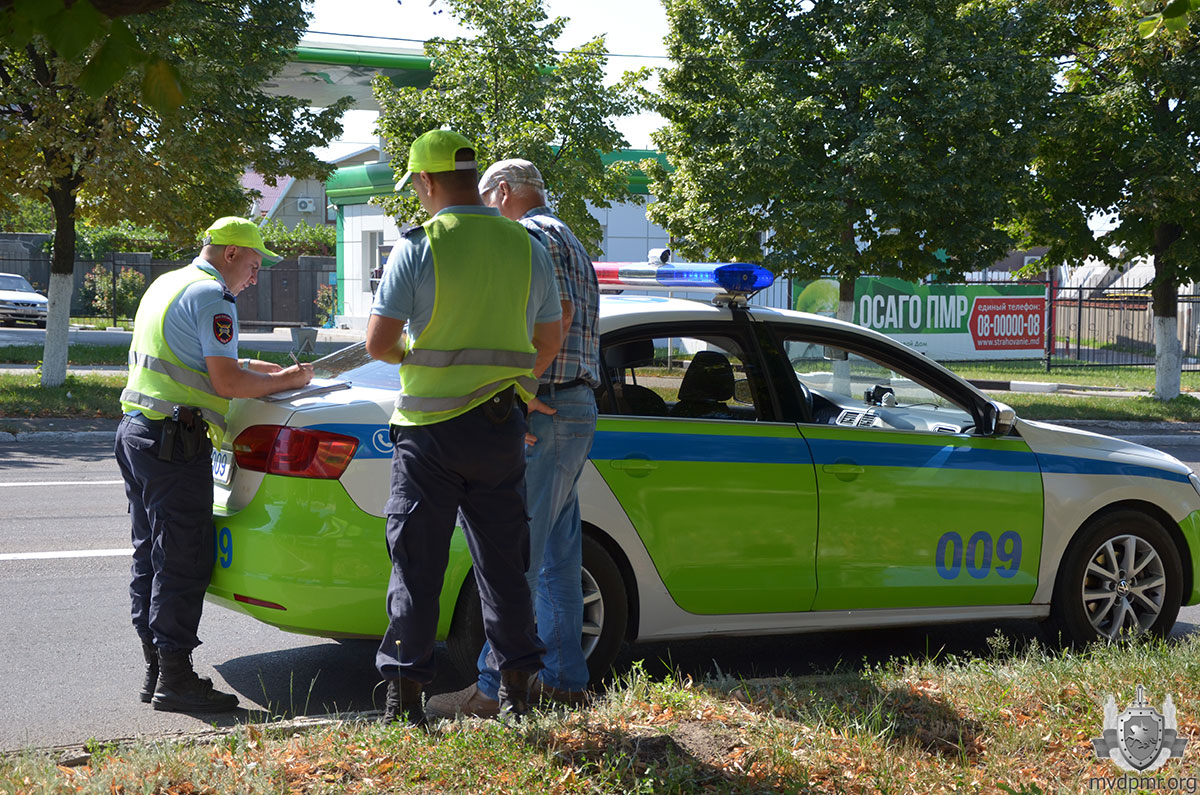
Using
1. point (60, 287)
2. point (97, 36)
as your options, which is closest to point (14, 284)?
point (60, 287)

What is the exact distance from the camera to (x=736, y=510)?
190 inches

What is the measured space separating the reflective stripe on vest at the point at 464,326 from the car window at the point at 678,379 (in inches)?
42.2

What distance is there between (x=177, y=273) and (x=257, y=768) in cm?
205

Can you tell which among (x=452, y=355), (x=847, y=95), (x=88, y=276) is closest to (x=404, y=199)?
(x=847, y=95)

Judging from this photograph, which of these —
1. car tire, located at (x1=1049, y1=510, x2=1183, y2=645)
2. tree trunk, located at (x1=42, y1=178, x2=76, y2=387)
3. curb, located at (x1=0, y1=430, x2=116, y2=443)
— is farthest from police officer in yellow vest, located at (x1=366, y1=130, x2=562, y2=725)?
tree trunk, located at (x1=42, y1=178, x2=76, y2=387)

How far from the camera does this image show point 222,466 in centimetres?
468

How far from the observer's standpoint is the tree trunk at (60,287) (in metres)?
16.0

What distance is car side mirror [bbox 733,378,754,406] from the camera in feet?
16.5

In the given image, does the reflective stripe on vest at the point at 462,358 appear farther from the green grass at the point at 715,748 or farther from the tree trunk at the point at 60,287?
the tree trunk at the point at 60,287

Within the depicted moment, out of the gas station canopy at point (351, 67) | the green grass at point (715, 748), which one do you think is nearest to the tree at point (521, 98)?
the gas station canopy at point (351, 67)

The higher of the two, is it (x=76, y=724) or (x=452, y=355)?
(x=452, y=355)

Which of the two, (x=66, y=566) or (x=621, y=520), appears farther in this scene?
(x=66, y=566)

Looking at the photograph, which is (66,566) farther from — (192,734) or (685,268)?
(685,268)

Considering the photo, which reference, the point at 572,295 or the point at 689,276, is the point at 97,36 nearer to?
the point at 572,295
